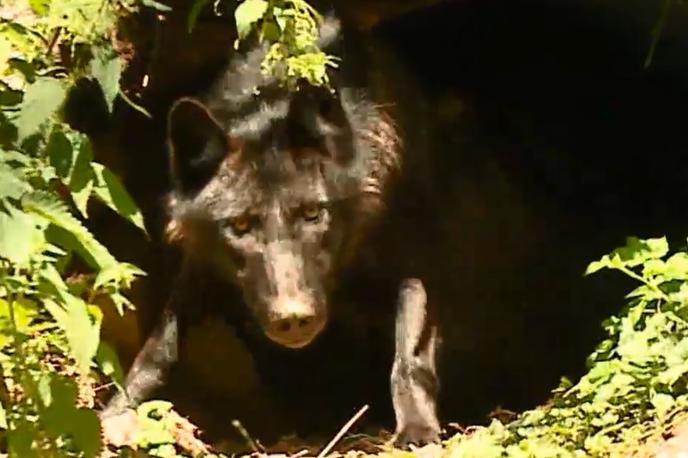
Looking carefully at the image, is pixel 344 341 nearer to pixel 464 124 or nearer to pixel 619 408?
pixel 464 124

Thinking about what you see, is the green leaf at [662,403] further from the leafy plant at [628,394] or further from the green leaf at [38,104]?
the green leaf at [38,104]

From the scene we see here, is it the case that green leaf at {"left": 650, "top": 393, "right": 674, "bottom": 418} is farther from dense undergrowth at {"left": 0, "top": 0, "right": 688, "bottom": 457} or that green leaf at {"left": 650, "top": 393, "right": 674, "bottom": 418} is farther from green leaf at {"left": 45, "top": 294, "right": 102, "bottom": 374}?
green leaf at {"left": 45, "top": 294, "right": 102, "bottom": 374}

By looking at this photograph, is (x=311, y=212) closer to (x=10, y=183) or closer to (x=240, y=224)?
(x=240, y=224)

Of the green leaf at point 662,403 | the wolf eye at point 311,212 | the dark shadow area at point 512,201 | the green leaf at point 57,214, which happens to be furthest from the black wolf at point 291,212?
the green leaf at point 57,214

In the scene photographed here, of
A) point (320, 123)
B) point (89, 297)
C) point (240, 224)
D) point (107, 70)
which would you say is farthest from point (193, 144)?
point (107, 70)

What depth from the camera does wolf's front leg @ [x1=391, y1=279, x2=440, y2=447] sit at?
3.77 meters

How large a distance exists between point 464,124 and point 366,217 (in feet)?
4.43

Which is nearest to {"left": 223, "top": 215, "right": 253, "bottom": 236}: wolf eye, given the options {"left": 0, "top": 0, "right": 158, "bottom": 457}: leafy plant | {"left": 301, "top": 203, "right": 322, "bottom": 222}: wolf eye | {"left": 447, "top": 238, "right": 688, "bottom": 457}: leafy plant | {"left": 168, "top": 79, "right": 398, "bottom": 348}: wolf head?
{"left": 168, "top": 79, "right": 398, "bottom": 348}: wolf head

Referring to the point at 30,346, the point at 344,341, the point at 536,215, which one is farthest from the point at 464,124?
the point at 30,346

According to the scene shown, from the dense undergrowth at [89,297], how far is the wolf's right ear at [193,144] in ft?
1.53

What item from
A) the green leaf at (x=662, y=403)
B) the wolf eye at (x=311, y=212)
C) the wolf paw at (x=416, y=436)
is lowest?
the wolf paw at (x=416, y=436)

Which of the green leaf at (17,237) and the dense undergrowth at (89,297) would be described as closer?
the green leaf at (17,237)

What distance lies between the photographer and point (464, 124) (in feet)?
17.4

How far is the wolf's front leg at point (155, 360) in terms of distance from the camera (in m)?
4.01
